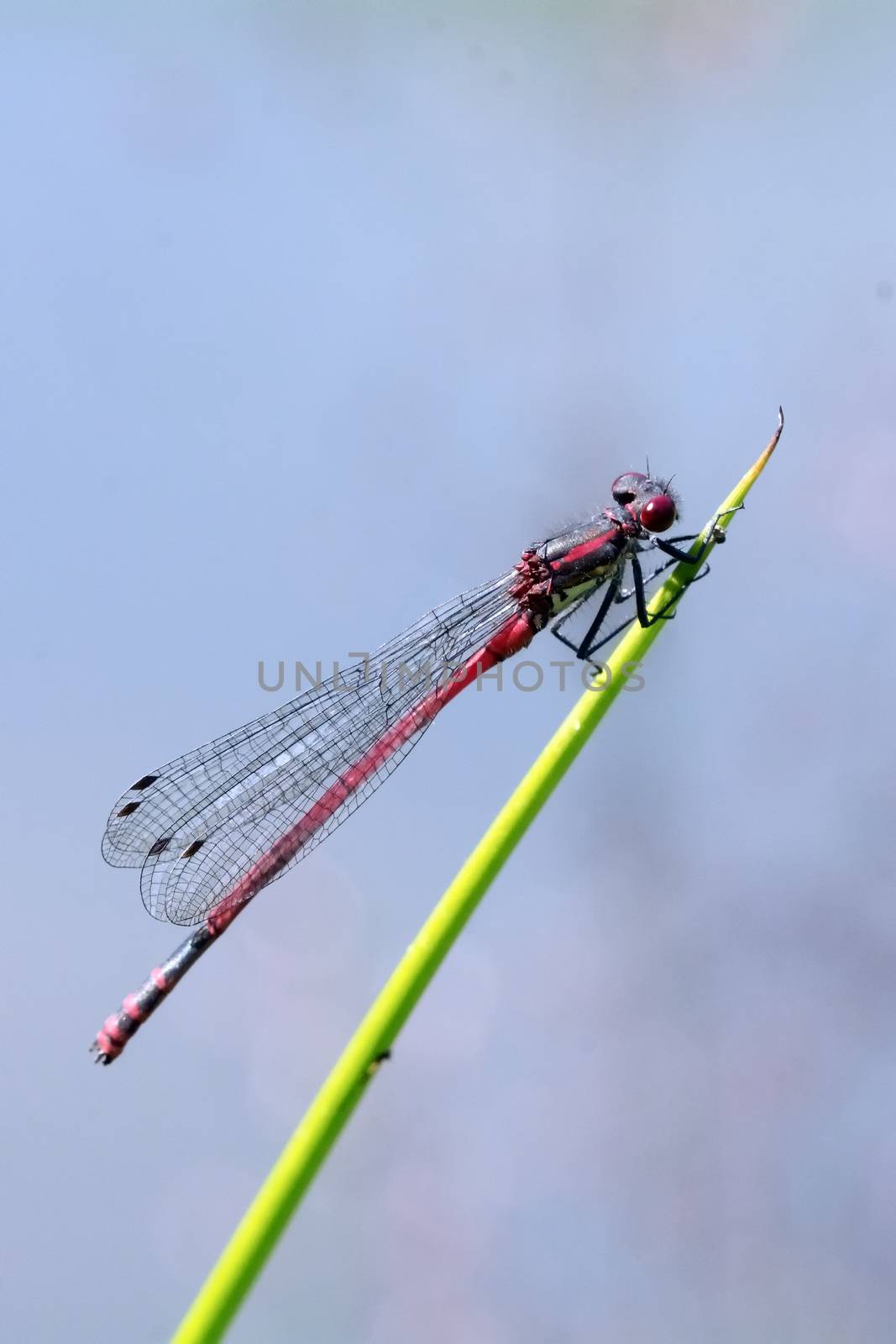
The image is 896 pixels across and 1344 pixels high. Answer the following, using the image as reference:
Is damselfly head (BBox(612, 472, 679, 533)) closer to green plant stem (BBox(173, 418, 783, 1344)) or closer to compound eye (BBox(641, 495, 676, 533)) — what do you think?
compound eye (BBox(641, 495, 676, 533))

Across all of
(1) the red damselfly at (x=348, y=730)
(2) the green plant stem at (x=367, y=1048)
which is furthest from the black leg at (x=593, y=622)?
(2) the green plant stem at (x=367, y=1048)

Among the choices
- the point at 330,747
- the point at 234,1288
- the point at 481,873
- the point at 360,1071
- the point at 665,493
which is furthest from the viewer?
the point at 330,747

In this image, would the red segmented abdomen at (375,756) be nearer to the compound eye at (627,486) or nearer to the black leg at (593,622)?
the black leg at (593,622)

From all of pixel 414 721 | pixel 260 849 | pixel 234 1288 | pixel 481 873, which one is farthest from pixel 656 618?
pixel 260 849

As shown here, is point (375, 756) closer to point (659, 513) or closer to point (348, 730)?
point (348, 730)

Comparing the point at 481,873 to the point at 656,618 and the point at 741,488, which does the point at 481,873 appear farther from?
the point at 741,488

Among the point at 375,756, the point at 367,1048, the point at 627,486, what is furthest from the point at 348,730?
the point at 367,1048

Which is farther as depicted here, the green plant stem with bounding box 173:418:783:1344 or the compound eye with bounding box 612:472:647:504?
the compound eye with bounding box 612:472:647:504

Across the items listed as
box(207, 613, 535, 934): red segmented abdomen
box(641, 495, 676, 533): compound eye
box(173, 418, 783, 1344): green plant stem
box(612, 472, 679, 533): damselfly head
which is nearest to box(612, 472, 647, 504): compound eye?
box(612, 472, 679, 533): damselfly head
